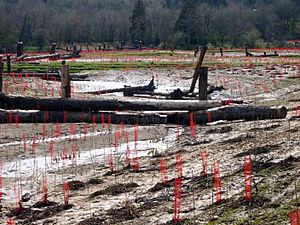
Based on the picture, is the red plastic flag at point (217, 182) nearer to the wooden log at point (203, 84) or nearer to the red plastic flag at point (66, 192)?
the red plastic flag at point (66, 192)

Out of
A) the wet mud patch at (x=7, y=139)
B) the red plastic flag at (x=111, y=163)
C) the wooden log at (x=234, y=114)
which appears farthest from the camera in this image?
the wooden log at (x=234, y=114)

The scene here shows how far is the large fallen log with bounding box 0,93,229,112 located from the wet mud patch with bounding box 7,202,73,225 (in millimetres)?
8978

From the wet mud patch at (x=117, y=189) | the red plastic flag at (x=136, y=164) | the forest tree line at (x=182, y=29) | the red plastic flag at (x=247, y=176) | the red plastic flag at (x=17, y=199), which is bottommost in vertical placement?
the red plastic flag at (x=17, y=199)

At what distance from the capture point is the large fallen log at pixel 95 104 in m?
19.9

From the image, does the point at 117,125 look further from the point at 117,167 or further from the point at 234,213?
the point at 234,213

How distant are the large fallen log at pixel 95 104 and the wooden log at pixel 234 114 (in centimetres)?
56

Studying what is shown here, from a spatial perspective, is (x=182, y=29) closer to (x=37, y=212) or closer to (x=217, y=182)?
(x=217, y=182)

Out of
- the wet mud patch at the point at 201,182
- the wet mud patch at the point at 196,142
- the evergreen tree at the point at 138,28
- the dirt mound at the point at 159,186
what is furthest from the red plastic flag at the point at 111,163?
the evergreen tree at the point at 138,28

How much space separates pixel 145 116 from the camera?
20562 mm

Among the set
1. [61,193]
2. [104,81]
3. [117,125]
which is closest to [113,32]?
[104,81]

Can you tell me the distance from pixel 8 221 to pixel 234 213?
13.2 feet

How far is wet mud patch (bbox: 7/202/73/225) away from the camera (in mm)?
10492

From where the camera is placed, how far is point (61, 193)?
12.2 meters

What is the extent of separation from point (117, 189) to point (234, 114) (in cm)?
870
